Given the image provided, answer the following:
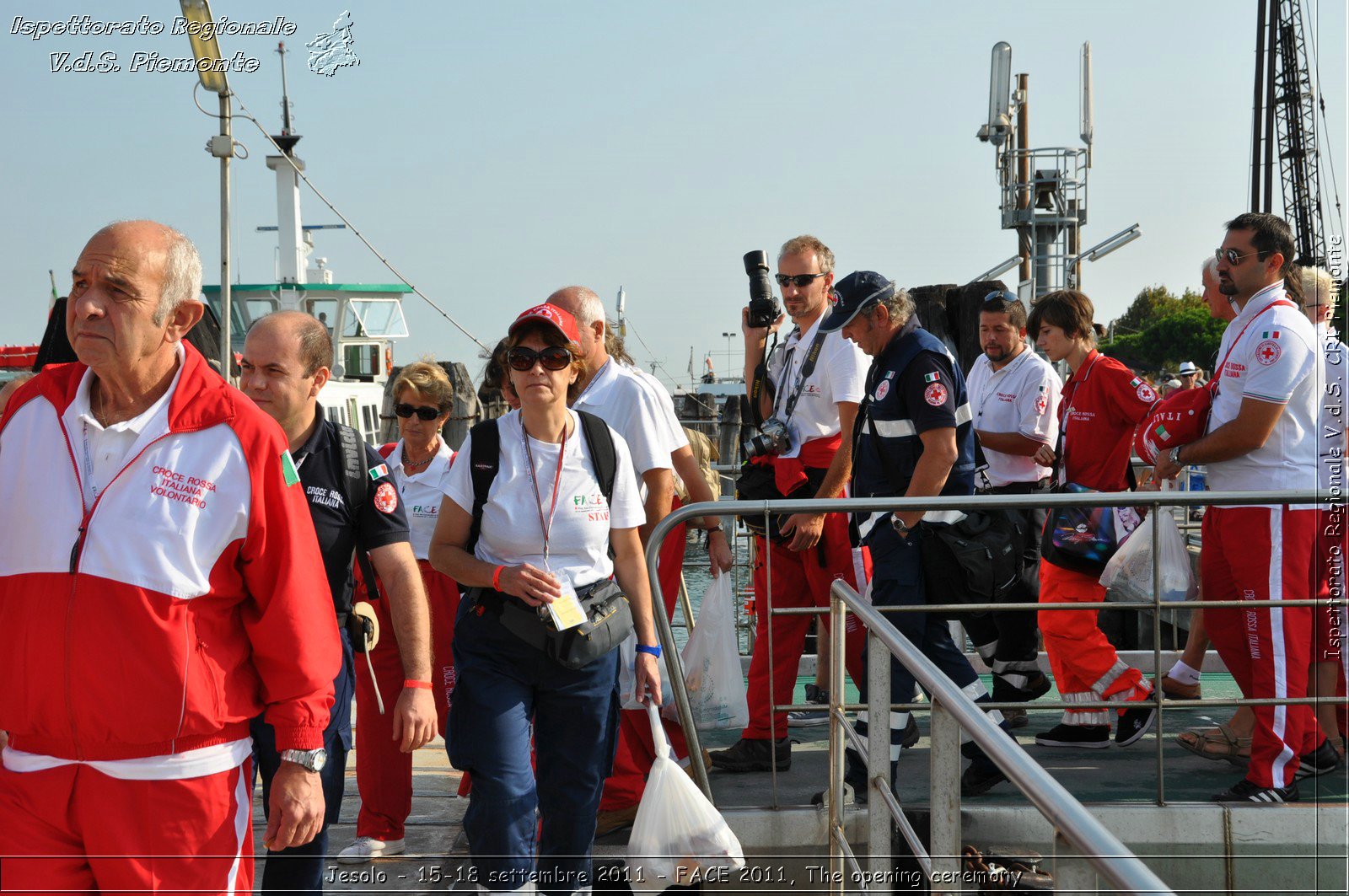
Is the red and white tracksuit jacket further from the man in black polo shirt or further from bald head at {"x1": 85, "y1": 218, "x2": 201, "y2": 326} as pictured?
the man in black polo shirt

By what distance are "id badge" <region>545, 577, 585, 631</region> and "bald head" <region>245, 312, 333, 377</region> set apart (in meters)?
0.91

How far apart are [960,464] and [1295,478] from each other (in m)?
1.16

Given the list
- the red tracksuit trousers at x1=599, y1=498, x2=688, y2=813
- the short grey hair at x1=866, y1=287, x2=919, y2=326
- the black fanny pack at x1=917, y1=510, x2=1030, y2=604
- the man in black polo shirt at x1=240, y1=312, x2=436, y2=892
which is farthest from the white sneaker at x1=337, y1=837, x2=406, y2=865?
the short grey hair at x1=866, y1=287, x2=919, y2=326

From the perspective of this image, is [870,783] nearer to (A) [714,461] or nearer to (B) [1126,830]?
(B) [1126,830]

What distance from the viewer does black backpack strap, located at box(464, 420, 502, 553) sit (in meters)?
3.40

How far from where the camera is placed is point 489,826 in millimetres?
3139

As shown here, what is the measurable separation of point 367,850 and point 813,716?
248cm

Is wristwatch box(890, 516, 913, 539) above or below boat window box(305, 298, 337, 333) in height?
below

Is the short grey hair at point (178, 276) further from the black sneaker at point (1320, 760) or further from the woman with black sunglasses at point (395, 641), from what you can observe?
the black sneaker at point (1320, 760)

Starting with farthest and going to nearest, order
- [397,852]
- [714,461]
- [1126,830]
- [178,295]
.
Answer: [714,461] < [397,852] < [1126,830] < [178,295]

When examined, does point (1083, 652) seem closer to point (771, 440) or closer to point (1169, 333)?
point (771, 440)

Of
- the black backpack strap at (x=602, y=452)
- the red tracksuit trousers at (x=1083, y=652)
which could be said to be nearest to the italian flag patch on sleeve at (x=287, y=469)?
the black backpack strap at (x=602, y=452)

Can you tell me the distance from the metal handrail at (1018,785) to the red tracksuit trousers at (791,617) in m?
1.59

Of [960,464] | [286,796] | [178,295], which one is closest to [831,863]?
[960,464]
